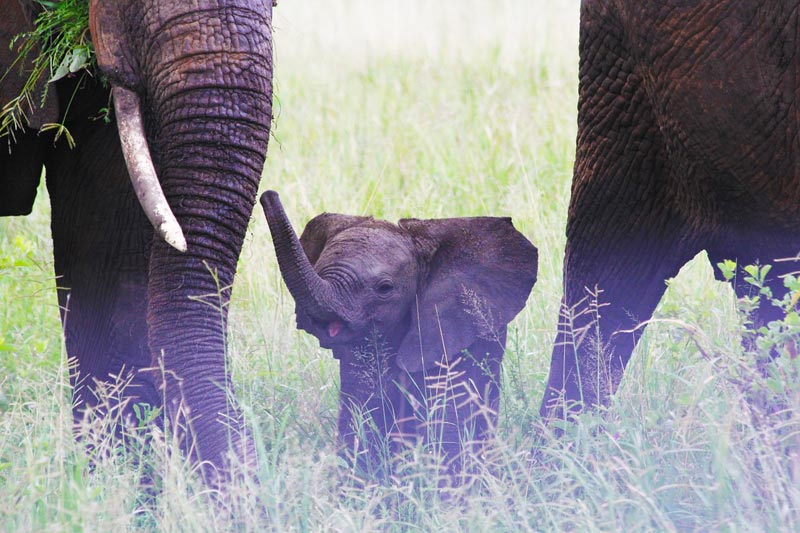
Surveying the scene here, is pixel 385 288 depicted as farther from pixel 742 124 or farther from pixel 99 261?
pixel 742 124

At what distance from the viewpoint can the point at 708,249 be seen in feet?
11.8

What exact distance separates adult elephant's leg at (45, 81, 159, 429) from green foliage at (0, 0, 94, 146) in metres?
0.17

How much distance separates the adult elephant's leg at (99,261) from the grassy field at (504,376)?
0.43 ft

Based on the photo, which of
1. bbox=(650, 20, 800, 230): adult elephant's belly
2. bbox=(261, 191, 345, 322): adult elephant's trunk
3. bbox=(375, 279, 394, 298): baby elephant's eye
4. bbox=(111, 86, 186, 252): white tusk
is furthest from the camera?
bbox=(375, 279, 394, 298): baby elephant's eye

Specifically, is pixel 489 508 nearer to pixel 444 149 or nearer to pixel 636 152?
pixel 636 152

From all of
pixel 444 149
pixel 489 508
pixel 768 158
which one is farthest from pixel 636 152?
pixel 444 149

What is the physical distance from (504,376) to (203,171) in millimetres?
1527

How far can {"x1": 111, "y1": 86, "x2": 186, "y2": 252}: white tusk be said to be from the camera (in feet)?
8.99

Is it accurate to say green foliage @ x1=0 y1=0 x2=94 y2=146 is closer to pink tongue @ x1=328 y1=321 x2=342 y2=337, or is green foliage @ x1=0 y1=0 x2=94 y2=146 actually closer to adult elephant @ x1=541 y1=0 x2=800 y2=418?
pink tongue @ x1=328 y1=321 x2=342 y2=337

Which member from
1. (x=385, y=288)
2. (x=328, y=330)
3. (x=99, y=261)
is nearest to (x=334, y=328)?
(x=328, y=330)

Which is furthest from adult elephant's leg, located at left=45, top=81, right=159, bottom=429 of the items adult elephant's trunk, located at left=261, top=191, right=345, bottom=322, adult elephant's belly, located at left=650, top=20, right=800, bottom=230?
adult elephant's belly, located at left=650, top=20, right=800, bottom=230

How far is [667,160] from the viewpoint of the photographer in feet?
11.8

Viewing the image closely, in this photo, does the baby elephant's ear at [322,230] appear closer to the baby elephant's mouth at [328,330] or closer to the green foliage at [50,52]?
the baby elephant's mouth at [328,330]

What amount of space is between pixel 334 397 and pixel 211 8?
1633 mm
